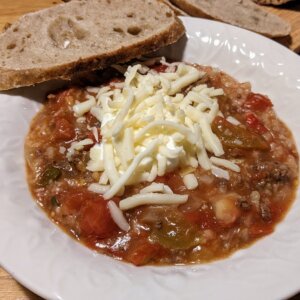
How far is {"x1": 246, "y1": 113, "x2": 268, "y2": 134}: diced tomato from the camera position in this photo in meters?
3.32

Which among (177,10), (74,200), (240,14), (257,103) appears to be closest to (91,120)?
(74,200)

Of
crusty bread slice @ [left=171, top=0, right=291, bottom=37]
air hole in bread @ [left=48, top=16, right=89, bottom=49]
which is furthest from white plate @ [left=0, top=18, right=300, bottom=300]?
crusty bread slice @ [left=171, top=0, right=291, bottom=37]

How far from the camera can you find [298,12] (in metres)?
4.88

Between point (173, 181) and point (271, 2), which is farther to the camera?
point (271, 2)

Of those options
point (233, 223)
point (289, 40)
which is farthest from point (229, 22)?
point (233, 223)

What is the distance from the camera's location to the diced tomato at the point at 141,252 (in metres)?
2.53

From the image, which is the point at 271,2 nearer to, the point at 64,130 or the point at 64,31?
the point at 64,31

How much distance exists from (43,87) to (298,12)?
10.3ft

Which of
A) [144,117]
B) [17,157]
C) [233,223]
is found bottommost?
[17,157]

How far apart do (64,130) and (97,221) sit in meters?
0.88

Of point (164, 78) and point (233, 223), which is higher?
point (164, 78)

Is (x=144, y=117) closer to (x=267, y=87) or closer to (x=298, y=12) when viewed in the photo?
(x=267, y=87)

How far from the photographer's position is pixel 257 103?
3527 millimetres

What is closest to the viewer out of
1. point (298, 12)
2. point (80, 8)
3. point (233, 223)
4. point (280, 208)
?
point (233, 223)
